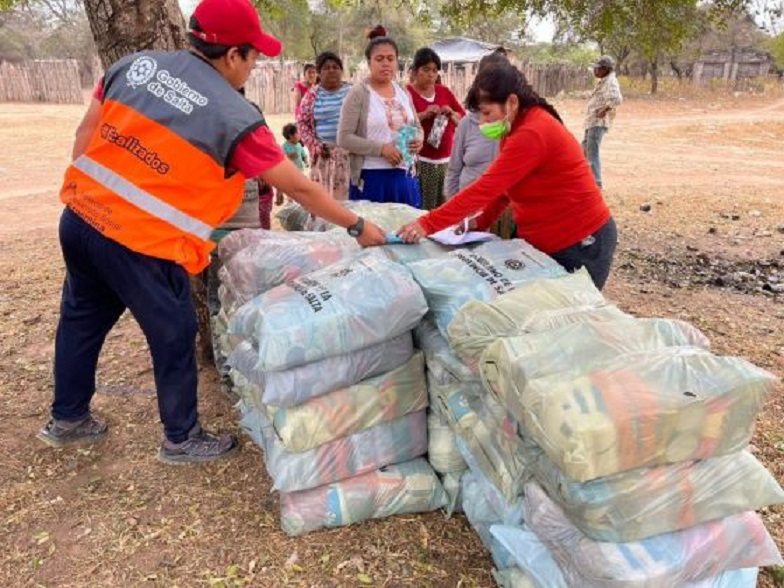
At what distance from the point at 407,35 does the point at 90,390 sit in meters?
37.3

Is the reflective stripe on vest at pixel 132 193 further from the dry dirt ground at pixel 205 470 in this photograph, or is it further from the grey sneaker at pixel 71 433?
the grey sneaker at pixel 71 433

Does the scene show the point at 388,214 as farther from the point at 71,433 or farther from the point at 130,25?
the point at 71,433

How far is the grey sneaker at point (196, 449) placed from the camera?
9.32ft

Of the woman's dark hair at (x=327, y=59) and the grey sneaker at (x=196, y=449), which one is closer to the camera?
the grey sneaker at (x=196, y=449)

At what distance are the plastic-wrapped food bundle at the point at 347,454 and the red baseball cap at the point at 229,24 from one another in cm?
135

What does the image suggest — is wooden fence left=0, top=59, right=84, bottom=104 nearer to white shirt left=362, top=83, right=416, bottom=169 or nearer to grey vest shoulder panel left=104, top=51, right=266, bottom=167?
white shirt left=362, top=83, right=416, bottom=169

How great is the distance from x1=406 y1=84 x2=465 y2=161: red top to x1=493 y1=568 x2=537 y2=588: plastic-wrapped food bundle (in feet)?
10.8

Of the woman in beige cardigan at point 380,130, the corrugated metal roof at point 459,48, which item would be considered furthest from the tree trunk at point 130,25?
the corrugated metal roof at point 459,48

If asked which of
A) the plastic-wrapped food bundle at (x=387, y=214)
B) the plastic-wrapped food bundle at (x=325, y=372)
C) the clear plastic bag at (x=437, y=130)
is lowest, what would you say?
the plastic-wrapped food bundle at (x=325, y=372)

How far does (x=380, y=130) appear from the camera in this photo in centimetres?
429

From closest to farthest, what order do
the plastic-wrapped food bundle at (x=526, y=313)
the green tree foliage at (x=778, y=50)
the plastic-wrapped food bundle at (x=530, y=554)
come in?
the plastic-wrapped food bundle at (x=530, y=554)
the plastic-wrapped food bundle at (x=526, y=313)
the green tree foliage at (x=778, y=50)

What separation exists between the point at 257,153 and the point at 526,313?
1033 millimetres

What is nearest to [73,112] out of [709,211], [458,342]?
[709,211]

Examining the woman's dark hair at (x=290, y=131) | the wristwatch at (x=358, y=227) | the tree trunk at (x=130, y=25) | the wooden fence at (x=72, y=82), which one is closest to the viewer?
the wristwatch at (x=358, y=227)
